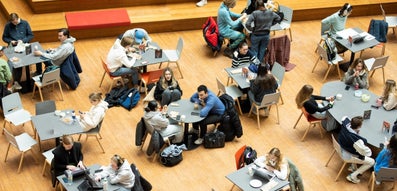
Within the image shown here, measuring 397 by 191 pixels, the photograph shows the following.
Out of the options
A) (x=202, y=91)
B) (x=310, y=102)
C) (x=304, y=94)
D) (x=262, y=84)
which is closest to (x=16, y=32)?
(x=202, y=91)

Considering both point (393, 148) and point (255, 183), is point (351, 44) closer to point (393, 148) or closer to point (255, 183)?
point (393, 148)

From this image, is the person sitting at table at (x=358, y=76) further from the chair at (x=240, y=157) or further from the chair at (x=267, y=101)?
the chair at (x=240, y=157)

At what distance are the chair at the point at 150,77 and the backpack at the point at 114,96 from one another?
0.38 m

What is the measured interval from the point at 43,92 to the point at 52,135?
8.02ft

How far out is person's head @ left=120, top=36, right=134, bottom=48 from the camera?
12.3 meters

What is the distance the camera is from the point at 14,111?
37.1ft

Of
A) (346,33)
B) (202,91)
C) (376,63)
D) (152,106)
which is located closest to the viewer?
(152,106)

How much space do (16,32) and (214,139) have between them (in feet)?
15.1

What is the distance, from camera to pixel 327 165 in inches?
434

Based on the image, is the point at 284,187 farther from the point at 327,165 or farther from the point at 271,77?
the point at 271,77

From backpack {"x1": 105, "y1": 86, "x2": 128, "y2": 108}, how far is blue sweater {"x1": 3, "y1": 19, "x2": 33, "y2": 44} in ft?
6.70

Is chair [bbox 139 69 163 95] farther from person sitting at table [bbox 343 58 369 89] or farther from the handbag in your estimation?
person sitting at table [bbox 343 58 369 89]

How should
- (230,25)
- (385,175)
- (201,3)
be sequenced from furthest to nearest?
(201,3) < (230,25) < (385,175)

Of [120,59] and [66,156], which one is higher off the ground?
[120,59]
